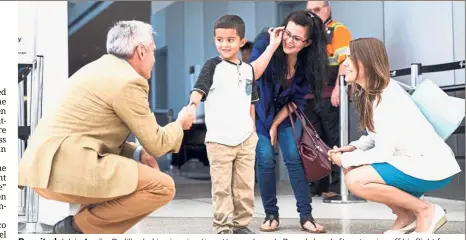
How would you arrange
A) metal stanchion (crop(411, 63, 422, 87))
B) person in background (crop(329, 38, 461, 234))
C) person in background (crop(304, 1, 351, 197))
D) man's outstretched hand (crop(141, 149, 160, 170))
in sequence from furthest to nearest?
metal stanchion (crop(411, 63, 422, 87)), person in background (crop(304, 1, 351, 197)), person in background (crop(329, 38, 461, 234)), man's outstretched hand (crop(141, 149, 160, 170))

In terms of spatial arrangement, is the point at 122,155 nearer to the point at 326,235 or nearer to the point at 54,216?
the point at 54,216

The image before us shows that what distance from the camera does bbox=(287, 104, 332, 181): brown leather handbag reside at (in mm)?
2297

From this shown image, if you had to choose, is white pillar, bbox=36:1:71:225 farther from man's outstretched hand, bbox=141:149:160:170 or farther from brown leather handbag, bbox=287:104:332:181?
brown leather handbag, bbox=287:104:332:181

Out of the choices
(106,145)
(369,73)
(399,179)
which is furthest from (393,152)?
(106,145)

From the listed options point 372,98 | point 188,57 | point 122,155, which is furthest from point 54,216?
point 372,98

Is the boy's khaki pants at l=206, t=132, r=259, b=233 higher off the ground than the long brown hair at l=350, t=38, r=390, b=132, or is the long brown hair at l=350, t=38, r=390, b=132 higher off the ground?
the long brown hair at l=350, t=38, r=390, b=132

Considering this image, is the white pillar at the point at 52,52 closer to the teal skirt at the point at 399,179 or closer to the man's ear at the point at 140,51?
the man's ear at the point at 140,51

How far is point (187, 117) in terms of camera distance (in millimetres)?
2090

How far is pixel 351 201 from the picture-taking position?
269 centimetres

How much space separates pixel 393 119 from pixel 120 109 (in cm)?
78

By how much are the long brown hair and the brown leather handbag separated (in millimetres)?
157

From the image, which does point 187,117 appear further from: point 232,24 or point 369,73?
point 369,73

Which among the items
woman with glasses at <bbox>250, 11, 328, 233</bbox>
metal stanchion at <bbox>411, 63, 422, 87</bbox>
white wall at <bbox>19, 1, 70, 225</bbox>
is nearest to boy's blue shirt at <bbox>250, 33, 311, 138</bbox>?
woman with glasses at <bbox>250, 11, 328, 233</bbox>

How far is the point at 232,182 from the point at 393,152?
476 millimetres
